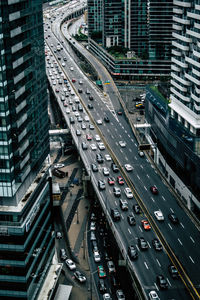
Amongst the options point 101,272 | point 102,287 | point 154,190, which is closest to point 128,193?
point 154,190

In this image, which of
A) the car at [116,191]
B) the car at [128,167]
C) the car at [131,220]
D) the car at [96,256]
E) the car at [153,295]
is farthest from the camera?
the car at [128,167]

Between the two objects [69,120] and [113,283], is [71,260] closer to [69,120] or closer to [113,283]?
[113,283]

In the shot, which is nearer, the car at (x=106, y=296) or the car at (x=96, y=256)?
the car at (x=106, y=296)

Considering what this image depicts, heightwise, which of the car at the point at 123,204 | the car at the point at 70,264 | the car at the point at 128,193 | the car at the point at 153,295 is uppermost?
the car at the point at 128,193

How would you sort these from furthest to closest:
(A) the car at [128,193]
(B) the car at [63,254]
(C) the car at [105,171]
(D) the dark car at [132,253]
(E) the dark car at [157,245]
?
(C) the car at [105,171], (A) the car at [128,193], (B) the car at [63,254], (E) the dark car at [157,245], (D) the dark car at [132,253]

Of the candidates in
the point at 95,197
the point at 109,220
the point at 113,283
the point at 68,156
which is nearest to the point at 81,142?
the point at 68,156

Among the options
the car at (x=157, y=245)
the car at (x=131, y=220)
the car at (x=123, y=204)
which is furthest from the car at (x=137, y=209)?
the car at (x=157, y=245)

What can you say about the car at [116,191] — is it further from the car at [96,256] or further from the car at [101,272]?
the car at [101,272]
